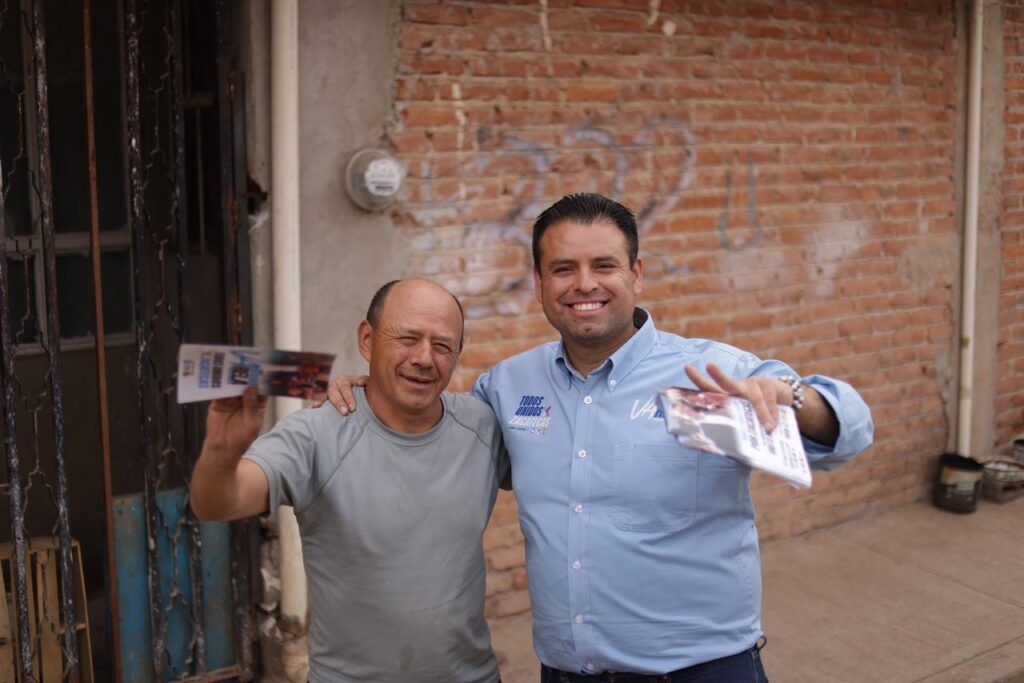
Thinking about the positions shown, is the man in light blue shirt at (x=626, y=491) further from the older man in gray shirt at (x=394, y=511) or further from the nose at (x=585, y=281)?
the older man in gray shirt at (x=394, y=511)

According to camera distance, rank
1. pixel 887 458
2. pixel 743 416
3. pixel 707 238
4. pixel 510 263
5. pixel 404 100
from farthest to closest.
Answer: pixel 887 458 → pixel 707 238 → pixel 510 263 → pixel 404 100 → pixel 743 416

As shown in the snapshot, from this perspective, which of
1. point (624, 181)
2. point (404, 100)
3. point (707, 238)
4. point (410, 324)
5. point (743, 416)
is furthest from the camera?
point (707, 238)

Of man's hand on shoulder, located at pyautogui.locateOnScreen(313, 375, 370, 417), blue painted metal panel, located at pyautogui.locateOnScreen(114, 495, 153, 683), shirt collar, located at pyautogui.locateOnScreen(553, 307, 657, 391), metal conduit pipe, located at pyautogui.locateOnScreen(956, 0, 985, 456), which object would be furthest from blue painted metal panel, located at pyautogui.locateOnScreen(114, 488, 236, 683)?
metal conduit pipe, located at pyautogui.locateOnScreen(956, 0, 985, 456)

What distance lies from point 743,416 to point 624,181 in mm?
2996

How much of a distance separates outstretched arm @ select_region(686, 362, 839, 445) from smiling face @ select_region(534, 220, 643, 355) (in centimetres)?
36

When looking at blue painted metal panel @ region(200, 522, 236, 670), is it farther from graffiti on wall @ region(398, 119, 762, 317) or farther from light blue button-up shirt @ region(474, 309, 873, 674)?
light blue button-up shirt @ region(474, 309, 873, 674)

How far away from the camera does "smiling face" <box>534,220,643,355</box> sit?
2762 millimetres

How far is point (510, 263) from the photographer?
4883mm

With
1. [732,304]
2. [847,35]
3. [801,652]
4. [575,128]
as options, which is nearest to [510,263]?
[575,128]

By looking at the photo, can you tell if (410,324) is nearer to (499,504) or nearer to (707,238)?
(499,504)

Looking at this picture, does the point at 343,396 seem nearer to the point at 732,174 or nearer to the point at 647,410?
the point at 647,410

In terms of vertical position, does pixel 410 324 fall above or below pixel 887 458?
above

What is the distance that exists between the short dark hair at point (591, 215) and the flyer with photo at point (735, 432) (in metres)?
0.57

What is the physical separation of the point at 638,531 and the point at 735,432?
48 cm
